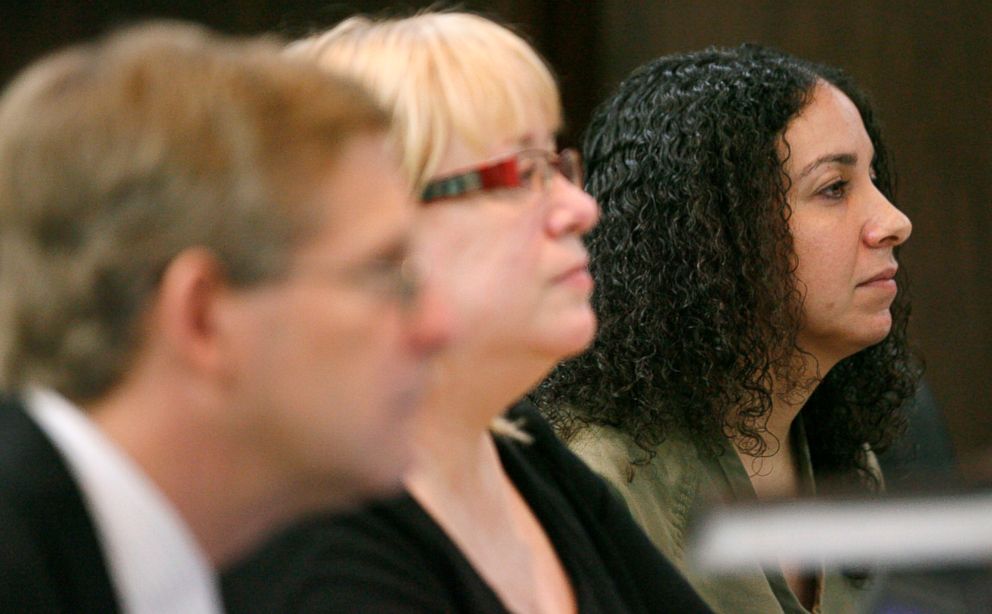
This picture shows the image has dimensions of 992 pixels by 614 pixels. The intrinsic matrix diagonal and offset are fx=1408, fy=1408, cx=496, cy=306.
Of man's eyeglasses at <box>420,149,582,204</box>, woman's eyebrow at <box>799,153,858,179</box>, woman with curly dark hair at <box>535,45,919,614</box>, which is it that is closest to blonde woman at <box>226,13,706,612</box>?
man's eyeglasses at <box>420,149,582,204</box>

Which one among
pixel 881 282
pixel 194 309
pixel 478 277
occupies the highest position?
pixel 194 309

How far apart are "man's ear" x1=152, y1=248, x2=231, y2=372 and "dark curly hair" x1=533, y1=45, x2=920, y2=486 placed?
1.27 metres

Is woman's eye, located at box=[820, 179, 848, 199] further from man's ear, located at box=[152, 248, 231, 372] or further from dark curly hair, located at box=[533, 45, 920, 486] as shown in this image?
man's ear, located at box=[152, 248, 231, 372]

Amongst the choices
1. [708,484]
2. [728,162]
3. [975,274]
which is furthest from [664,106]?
[975,274]

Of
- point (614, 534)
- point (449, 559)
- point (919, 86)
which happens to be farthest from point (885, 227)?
point (919, 86)

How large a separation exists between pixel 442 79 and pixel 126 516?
0.68 meters

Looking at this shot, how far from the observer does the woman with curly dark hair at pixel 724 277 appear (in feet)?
7.32

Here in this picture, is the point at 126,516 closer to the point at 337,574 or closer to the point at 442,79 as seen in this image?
the point at 337,574

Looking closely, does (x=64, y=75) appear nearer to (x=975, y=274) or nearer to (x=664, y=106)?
(x=664, y=106)

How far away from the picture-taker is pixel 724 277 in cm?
223

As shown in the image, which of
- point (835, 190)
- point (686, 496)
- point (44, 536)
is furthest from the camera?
point (835, 190)

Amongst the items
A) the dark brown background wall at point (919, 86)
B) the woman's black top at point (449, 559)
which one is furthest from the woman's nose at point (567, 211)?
the dark brown background wall at point (919, 86)

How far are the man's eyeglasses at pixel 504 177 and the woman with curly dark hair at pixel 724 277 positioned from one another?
692mm

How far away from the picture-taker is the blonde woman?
1.45 metres
